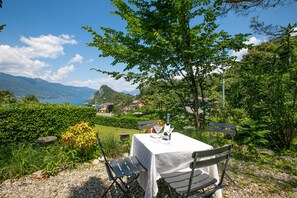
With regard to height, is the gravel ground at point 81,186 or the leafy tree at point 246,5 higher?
the leafy tree at point 246,5

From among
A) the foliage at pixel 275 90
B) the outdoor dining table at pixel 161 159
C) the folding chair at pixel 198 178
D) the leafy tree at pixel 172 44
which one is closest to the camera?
the folding chair at pixel 198 178

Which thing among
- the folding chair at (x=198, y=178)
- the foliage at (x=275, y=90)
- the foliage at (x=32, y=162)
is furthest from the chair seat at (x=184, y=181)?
the foliage at (x=275, y=90)

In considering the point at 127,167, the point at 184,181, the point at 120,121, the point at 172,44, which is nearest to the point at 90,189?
the point at 127,167

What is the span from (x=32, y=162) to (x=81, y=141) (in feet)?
4.00

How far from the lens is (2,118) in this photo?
6.33 m

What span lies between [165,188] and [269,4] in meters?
5.11

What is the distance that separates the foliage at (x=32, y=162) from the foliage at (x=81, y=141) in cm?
22

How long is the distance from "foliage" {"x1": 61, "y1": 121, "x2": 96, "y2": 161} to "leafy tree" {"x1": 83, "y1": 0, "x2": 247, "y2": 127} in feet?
8.70

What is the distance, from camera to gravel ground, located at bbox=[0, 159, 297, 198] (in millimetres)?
3059

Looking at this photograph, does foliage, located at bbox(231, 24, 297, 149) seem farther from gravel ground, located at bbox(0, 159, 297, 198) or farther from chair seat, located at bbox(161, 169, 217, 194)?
chair seat, located at bbox(161, 169, 217, 194)

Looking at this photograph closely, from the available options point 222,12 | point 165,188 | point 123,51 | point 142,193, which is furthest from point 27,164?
point 222,12

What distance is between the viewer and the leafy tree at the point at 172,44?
18.7 feet

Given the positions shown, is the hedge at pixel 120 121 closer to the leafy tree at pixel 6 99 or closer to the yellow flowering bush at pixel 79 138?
the leafy tree at pixel 6 99

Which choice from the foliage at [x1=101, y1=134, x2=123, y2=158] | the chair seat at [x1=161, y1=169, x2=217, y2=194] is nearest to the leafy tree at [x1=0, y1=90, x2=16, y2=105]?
the foliage at [x1=101, y1=134, x2=123, y2=158]
